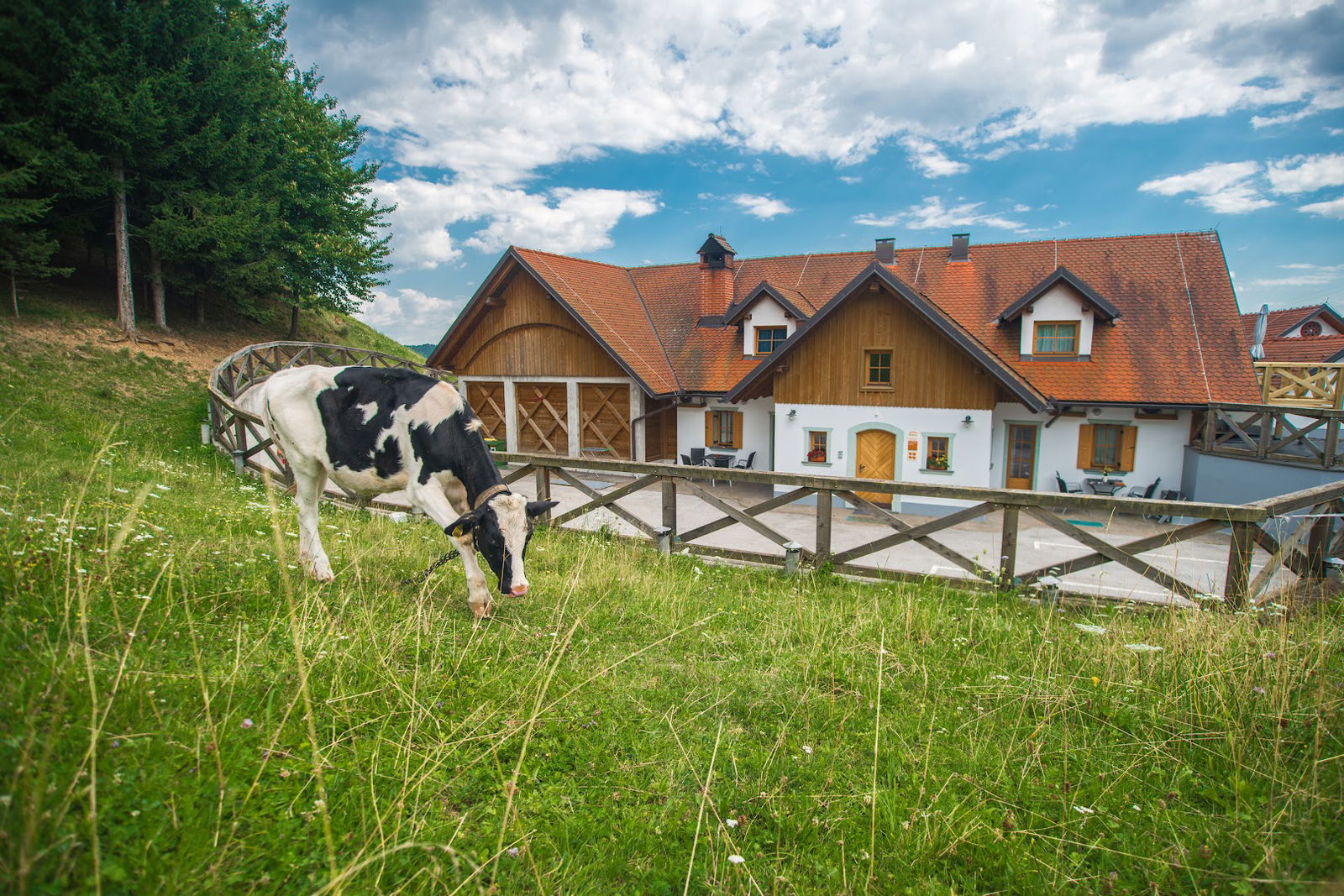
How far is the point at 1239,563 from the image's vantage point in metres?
5.66

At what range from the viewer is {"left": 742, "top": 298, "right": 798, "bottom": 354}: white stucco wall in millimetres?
19375

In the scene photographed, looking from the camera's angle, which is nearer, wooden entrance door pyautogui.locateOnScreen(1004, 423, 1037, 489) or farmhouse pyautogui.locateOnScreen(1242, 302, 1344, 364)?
wooden entrance door pyautogui.locateOnScreen(1004, 423, 1037, 489)

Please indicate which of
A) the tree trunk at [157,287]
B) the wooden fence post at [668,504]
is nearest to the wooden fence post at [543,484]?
the wooden fence post at [668,504]

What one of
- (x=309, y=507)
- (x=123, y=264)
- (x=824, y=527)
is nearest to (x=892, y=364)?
(x=824, y=527)

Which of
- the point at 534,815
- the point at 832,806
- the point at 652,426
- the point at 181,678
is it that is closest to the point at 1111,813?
the point at 832,806

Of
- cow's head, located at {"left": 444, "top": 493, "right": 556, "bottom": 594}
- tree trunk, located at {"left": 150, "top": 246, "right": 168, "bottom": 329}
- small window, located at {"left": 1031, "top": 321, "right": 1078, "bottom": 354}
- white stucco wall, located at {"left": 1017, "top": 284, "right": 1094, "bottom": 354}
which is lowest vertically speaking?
cow's head, located at {"left": 444, "top": 493, "right": 556, "bottom": 594}

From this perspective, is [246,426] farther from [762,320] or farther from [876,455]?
[876,455]

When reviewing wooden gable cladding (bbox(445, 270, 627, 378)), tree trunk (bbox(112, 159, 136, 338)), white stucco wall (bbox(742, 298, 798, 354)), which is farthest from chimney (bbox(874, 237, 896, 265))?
tree trunk (bbox(112, 159, 136, 338))

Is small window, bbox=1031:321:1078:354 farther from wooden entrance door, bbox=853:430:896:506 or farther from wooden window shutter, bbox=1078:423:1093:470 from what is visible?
wooden entrance door, bbox=853:430:896:506

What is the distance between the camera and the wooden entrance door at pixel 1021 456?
675 inches

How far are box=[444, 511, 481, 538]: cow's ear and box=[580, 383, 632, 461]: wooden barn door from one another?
15.3 meters

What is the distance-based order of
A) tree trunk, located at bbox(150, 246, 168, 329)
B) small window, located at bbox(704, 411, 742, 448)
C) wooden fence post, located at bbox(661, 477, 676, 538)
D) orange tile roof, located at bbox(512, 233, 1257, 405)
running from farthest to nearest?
tree trunk, located at bbox(150, 246, 168, 329) < small window, located at bbox(704, 411, 742, 448) < orange tile roof, located at bbox(512, 233, 1257, 405) < wooden fence post, located at bbox(661, 477, 676, 538)

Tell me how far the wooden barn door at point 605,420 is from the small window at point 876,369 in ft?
23.9

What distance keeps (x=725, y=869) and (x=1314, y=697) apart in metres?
3.47
